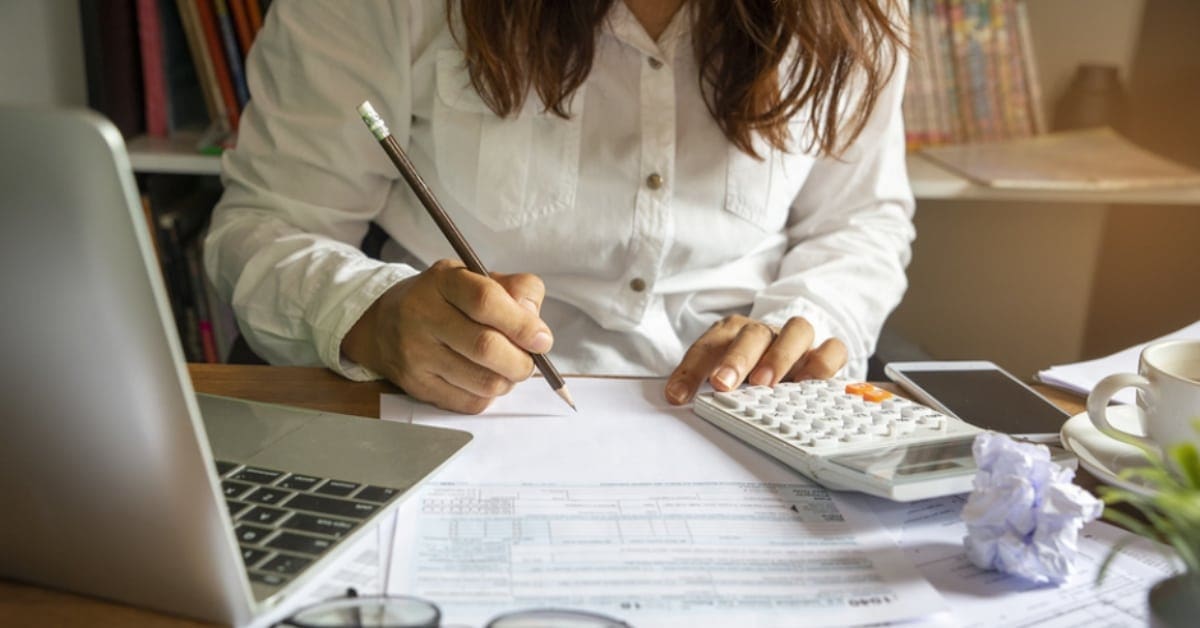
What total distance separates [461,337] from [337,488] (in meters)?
0.19

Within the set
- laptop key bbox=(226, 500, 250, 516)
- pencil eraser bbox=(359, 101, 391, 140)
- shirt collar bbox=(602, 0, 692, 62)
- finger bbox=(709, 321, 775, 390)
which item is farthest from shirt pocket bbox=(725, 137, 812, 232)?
laptop key bbox=(226, 500, 250, 516)

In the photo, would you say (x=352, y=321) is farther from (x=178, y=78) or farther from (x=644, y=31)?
(x=178, y=78)

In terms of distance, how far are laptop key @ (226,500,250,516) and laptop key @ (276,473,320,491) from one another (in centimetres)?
3

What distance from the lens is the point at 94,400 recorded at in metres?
0.51

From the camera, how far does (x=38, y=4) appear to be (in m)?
1.52

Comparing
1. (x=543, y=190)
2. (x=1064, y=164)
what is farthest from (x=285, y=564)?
(x=1064, y=164)

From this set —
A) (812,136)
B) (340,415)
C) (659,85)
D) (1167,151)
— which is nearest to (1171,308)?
(1167,151)

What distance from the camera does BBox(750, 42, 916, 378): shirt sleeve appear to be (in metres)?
1.17

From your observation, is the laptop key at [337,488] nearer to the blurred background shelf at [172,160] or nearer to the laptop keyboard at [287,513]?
the laptop keyboard at [287,513]

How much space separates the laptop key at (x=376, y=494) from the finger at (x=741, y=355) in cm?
30

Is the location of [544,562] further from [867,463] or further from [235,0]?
[235,0]

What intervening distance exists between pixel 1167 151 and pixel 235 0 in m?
1.48

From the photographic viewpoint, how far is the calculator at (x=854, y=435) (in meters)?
0.73

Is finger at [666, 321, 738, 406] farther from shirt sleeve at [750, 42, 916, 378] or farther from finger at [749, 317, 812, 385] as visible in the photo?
shirt sleeve at [750, 42, 916, 378]
